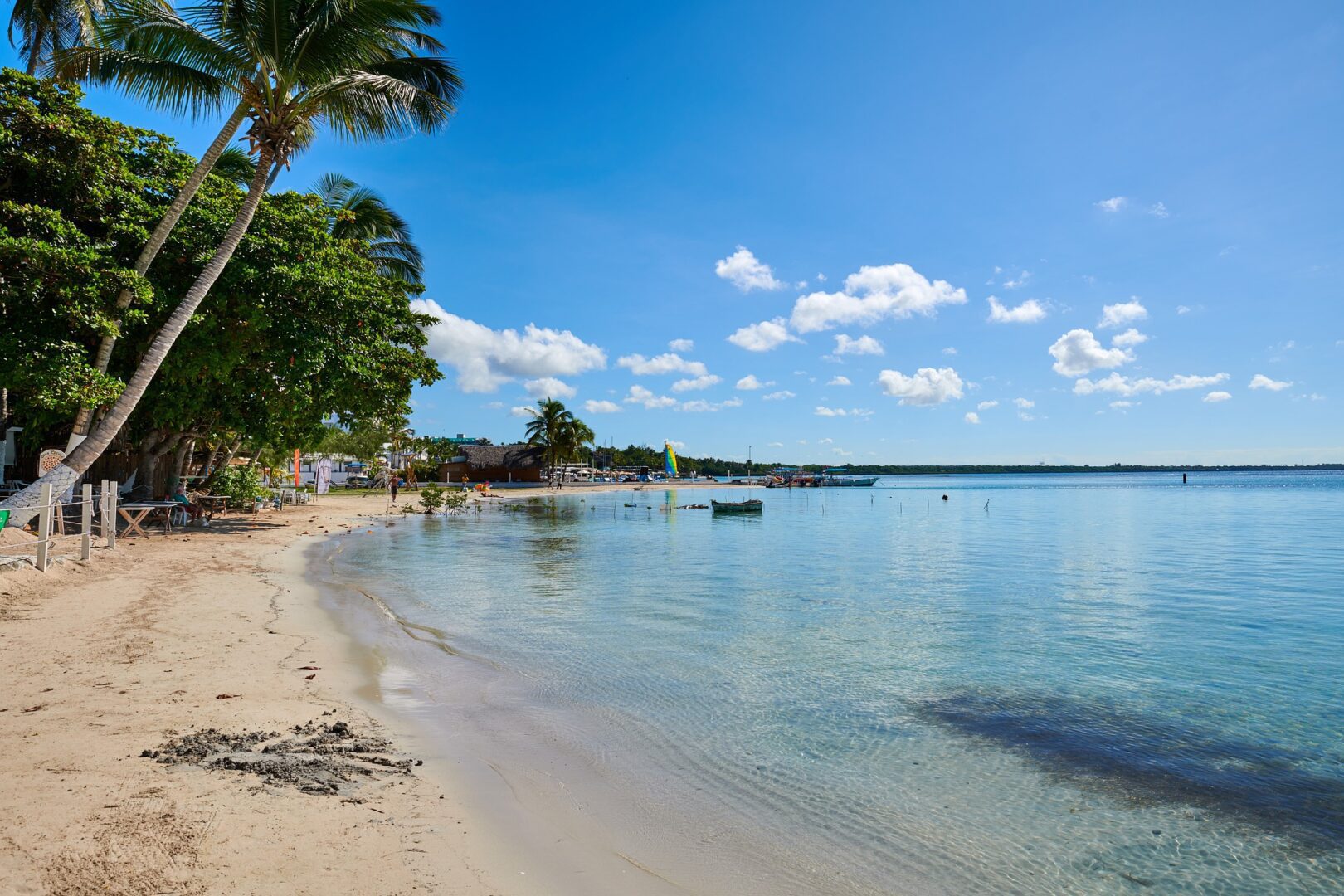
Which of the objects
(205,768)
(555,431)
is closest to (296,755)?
(205,768)

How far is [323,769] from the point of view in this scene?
14.9 feet

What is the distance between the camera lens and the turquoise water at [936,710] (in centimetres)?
435

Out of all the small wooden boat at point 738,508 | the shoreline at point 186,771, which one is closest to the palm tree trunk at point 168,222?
the shoreline at point 186,771

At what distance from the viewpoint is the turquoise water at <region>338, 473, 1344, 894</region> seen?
4.35m

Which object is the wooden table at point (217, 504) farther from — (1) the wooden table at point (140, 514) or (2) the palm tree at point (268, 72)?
(2) the palm tree at point (268, 72)

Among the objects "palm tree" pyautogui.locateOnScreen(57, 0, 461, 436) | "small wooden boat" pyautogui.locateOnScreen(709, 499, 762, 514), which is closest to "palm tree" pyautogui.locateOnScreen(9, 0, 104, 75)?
"palm tree" pyautogui.locateOnScreen(57, 0, 461, 436)

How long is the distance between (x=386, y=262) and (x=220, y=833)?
28272mm

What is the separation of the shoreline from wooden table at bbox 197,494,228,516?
49.9 feet

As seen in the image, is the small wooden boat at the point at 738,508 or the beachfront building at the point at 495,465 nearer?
the small wooden boat at the point at 738,508

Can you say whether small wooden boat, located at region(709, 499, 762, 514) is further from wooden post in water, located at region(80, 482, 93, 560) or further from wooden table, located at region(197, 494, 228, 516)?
wooden post in water, located at region(80, 482, 93, 560)

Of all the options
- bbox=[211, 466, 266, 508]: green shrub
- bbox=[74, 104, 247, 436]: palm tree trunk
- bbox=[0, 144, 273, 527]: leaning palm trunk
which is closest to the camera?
bbox=[0, 144, 273, 527]: leaning palm trunk

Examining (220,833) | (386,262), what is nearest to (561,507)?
(386,262)

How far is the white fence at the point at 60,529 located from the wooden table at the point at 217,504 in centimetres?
747

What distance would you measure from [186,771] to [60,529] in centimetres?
1232
